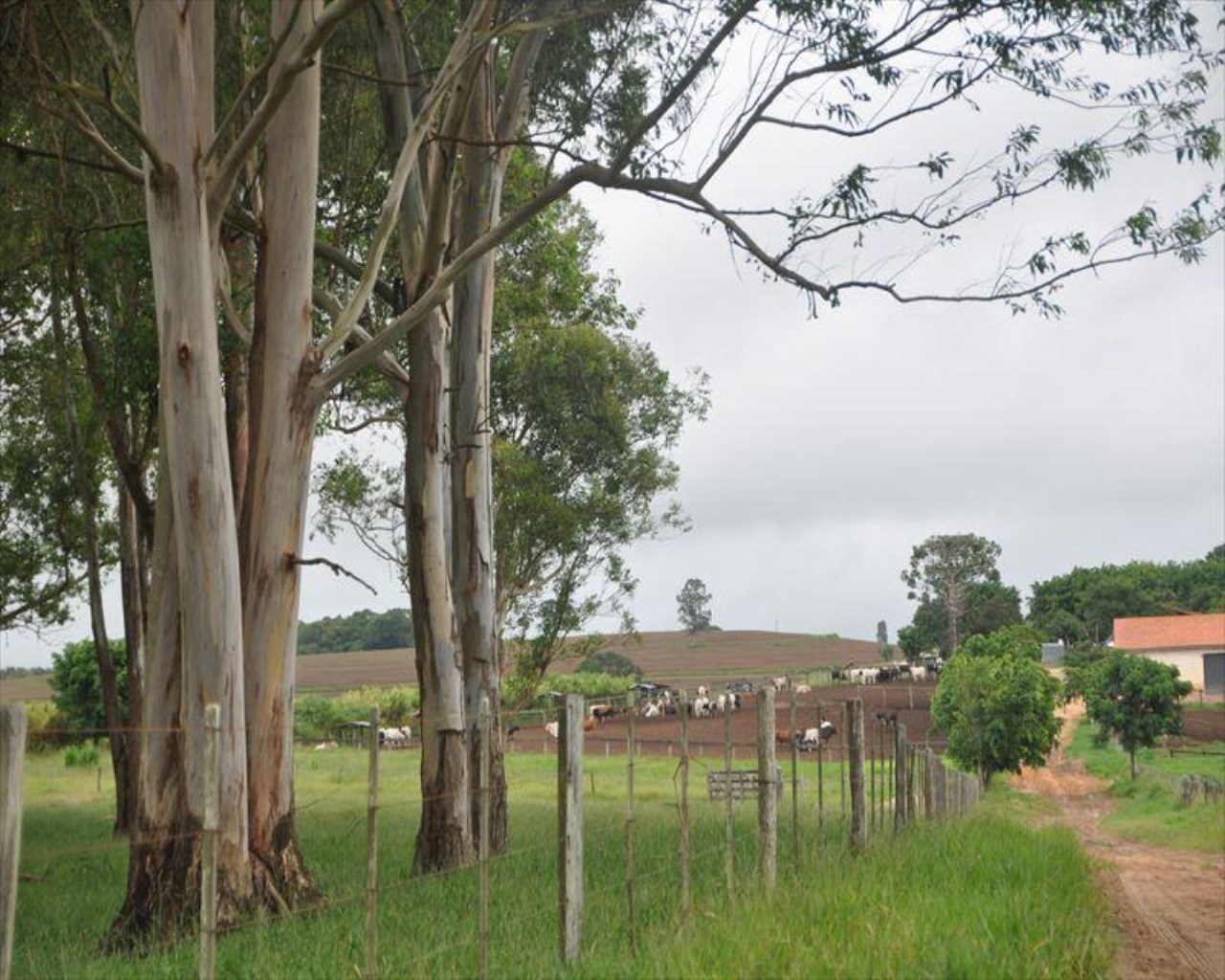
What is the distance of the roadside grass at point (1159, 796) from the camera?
1085 inches

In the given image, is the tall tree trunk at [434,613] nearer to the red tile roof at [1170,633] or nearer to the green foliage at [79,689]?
the green foliage at [79,689]

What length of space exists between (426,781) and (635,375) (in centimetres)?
1642

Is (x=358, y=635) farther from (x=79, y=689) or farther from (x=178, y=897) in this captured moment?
(x=178, y=897)

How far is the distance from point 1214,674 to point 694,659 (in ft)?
77.1

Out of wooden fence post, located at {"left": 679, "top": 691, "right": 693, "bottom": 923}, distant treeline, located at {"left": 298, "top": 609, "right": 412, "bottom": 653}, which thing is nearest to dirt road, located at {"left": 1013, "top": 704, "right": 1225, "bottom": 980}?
wooden fence post, located at {"left": 679, "top": 691, "right": 693, "bottom": 923}

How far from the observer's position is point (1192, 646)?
7044cm

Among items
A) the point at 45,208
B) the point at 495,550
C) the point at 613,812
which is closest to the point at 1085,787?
the point at 495,550

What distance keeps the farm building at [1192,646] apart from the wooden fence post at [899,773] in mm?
53905

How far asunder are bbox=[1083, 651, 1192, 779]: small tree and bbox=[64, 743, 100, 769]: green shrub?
30063 millimetres

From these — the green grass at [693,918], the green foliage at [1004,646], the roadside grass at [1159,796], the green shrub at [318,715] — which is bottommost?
the roadside grass at [1159,796]

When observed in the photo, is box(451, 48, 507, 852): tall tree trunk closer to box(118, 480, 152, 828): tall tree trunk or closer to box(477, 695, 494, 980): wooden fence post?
box(118, 480, 152, 828): tall tree trunk

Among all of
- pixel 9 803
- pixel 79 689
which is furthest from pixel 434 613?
pixel 79 689

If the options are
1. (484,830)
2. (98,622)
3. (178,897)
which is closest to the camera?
(484,830)

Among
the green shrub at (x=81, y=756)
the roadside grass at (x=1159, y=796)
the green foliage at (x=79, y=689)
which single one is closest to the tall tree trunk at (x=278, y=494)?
the roadside grass at (x=1159, y=796)
